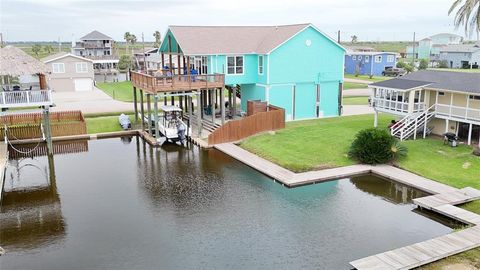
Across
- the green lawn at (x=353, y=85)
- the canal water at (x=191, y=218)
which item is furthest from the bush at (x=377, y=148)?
the green lawn at (x=353, y=85)

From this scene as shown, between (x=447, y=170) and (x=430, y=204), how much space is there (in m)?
4.93

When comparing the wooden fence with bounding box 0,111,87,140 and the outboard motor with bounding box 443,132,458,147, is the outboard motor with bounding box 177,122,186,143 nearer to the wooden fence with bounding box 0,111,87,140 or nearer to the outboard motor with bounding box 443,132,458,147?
the wooden fence with bounding box 0,111,87,140

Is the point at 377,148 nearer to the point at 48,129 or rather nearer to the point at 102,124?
the point at 48,129

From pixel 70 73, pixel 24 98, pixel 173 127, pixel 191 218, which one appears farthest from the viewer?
pixel 70 73

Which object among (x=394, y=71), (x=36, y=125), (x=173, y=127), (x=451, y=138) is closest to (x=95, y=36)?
(x=394, y=71)

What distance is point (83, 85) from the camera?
5791 centimetres

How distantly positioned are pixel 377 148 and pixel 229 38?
1655 cm

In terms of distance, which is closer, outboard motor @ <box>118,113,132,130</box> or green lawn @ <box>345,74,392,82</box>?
outboard motor @ <box>118,113,132,130</box>

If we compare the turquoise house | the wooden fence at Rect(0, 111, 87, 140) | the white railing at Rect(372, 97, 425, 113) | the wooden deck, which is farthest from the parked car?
the wooden fence at Rect(0, 111, 87, 140)

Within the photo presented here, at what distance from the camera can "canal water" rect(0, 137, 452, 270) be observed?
45.7ft

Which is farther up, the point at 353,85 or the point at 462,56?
the point at 462,56

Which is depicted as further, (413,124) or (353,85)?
(353,85)

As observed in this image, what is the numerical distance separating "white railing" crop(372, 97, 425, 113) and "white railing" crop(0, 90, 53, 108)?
2146 cm

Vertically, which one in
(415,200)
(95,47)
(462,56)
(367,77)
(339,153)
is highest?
(95,47)
